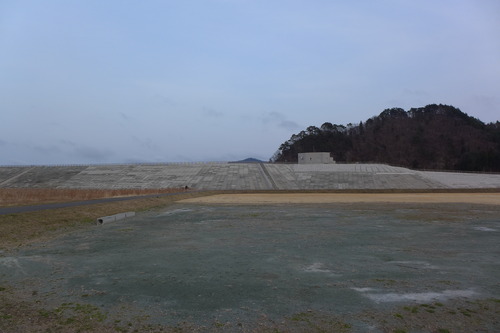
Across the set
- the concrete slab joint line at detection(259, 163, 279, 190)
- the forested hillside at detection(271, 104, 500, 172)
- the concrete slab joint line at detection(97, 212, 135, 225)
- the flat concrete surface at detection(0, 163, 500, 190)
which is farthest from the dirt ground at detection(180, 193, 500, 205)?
the forested hillside at detection(271, 104, 500, 172)

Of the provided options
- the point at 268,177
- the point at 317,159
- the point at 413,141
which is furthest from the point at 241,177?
the point at 413,141

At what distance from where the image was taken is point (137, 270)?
9.26 metres

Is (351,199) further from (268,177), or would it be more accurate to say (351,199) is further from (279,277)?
(279,277)

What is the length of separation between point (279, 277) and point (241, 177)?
54169 mm

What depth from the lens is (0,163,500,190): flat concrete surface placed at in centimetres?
5709

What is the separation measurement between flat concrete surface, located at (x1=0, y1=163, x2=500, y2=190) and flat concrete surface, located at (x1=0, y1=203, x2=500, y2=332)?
42.7 m

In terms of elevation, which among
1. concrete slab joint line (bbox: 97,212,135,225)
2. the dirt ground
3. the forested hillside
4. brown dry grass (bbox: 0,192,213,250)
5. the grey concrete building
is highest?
the forested hillside

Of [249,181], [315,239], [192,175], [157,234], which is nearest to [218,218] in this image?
[157,234]

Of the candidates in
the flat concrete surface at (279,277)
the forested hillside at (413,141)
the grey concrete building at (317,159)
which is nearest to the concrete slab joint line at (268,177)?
the grey concrete building at (317,159)

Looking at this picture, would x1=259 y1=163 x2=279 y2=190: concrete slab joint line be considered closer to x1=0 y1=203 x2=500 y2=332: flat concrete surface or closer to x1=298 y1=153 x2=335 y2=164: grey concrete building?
x1=298 y1=153 x2=335 y2=164: grey concrete building

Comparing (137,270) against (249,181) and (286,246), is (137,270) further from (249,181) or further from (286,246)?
(249,181)

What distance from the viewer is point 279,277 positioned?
8.53 metres

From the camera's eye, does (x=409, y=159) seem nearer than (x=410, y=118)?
Yes

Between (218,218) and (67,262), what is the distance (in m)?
11.0
